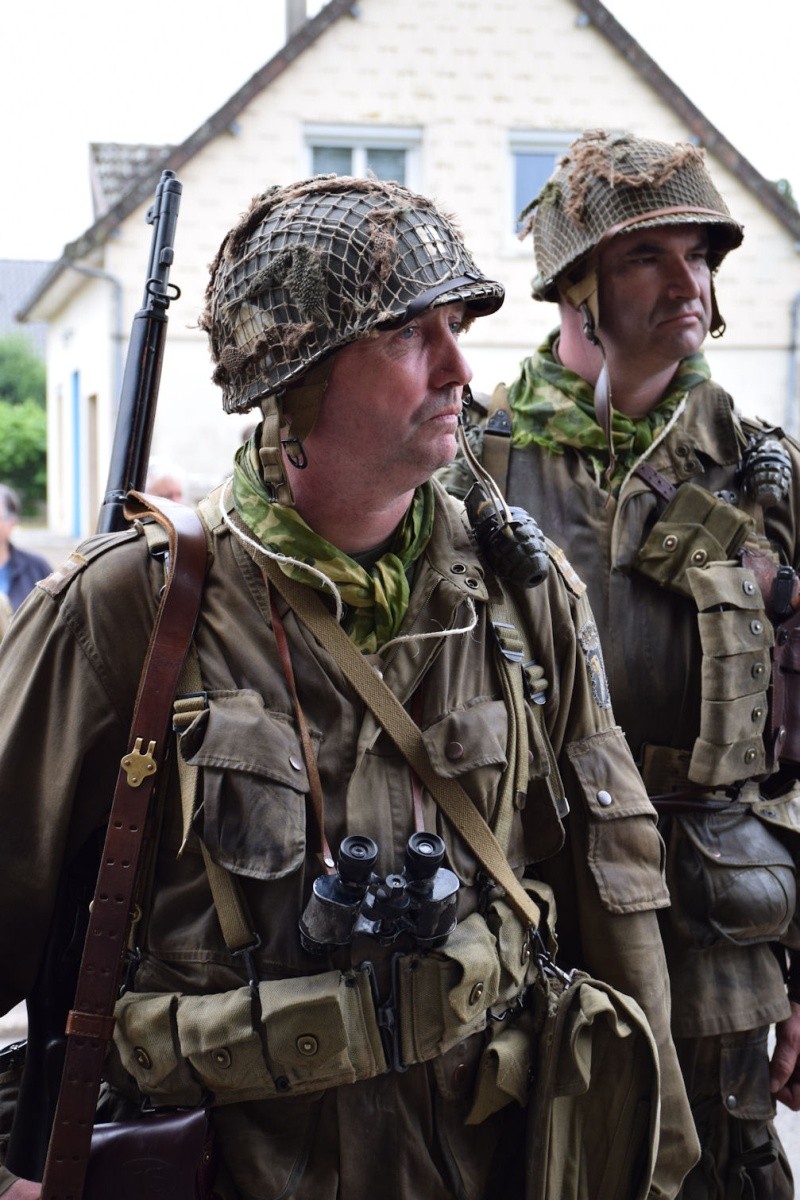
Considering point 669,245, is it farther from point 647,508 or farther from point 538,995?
point 538,995

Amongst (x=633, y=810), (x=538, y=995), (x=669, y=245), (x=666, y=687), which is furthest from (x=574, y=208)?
(x=538, y=995)

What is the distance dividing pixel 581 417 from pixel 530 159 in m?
13.3

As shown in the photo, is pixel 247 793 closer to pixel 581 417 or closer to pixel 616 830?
pixel 616 830

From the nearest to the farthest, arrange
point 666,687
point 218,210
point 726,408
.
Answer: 1. point 666,687
2. point 726,408
3. point 218,210

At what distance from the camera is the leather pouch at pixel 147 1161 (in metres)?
1.87

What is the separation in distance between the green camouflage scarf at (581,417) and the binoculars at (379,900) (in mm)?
1474

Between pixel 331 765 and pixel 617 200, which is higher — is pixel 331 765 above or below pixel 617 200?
below

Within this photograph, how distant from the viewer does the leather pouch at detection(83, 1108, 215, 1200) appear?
1867 millimetres

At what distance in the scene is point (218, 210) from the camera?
14.5m

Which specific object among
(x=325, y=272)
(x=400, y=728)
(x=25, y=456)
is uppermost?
(x=325, y=272)

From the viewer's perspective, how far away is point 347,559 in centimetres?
215

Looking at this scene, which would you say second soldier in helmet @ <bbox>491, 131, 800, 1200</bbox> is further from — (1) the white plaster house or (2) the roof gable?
(2) the roof gable

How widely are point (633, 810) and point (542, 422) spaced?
125 cm

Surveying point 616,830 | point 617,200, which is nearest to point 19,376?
point 617,200
